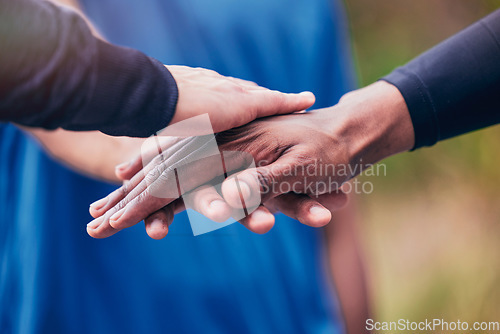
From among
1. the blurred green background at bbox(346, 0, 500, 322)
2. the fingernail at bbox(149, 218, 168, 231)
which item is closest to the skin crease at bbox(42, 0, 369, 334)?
the fingernail at bbox(149, 218, 168, 231)

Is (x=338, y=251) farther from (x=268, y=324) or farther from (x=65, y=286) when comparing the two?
(x=65, y=286)

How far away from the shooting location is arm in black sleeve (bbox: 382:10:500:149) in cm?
69

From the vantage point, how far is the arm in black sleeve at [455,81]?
0.69 metres

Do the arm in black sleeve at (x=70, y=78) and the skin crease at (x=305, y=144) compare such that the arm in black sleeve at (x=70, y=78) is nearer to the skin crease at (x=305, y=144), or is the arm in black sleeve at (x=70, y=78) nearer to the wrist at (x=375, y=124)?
the skin crease at (x=305, y=144)

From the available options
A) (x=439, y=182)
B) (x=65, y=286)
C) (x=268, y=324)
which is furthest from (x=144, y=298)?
(x=439, y=182)

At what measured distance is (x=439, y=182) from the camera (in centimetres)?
132

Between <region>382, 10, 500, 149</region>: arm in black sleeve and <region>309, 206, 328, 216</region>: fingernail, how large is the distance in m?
0.27

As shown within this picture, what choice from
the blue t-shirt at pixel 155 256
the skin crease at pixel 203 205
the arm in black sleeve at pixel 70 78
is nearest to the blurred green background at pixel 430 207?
the skin crease at pixel 203 205

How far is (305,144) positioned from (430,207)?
2.94 feet

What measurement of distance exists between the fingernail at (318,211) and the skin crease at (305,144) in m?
0.01

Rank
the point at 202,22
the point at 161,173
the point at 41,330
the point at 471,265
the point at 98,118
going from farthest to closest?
the point at 471,265 → the point at 202,22 → the point at 41,330 → the point at 161,173 → the point at 98,118

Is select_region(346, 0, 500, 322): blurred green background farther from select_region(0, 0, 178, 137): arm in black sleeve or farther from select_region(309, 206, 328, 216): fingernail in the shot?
select_region(0, 0, 178, 137): arm in black sleeve

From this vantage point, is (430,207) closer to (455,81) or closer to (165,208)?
(455,81)

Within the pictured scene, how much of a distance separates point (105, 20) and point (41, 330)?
633 millimetres
